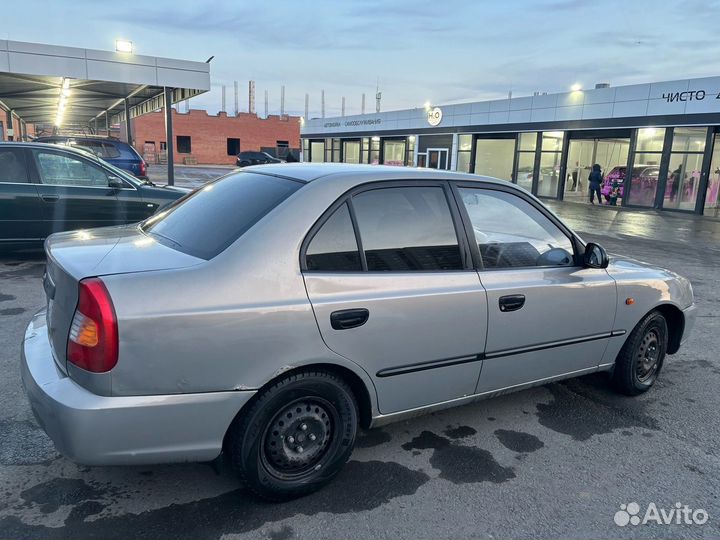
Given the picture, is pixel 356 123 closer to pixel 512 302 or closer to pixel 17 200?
pixel 17 200

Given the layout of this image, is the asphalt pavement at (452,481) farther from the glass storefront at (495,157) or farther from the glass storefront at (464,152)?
the glass storefront at (464,152)

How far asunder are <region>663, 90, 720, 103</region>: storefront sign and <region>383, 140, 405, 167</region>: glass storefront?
1789cm

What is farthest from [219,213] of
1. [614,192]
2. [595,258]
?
[614,192]

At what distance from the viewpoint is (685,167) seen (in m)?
20.4

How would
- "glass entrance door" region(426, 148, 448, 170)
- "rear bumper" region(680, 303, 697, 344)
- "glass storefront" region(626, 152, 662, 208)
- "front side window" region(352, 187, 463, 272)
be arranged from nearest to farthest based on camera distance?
1. "front side window" region(352, 187, 463, 272)
2. "rear bumper" region(680, 303, 697, 344)
3. "glass storefront" region(626, 152, 662, 208)
4. "glass entrance door" region(426, 148, 448, 170)

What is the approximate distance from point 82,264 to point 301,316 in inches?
41.3

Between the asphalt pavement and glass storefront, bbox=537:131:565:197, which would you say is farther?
glass storefront, bbox=537:131:565:197

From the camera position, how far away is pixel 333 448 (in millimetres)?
2785

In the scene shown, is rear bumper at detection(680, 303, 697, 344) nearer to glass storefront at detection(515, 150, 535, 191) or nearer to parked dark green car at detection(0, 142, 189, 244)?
parked dark green car at detection(0, 142, 189, 244)

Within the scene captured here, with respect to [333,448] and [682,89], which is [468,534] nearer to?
[333,448]

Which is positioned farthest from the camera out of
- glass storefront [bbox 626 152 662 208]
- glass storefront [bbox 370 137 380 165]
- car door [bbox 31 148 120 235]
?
glass storefront [bbox 370 137 380 165]

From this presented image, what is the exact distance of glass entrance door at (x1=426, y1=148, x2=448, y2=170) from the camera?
31.6 meters

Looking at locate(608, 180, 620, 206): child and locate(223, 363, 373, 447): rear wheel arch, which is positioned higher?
locate(608, 180, 620, 206): child

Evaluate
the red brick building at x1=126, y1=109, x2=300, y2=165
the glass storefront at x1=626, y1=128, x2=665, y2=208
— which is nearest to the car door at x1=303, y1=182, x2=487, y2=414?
the glass storefront at x1=626, y1=128, x2=665, y2=208
